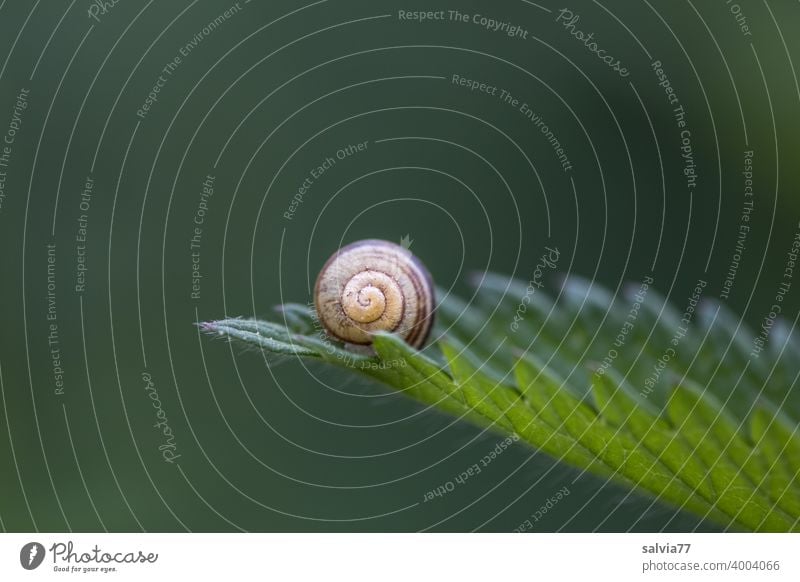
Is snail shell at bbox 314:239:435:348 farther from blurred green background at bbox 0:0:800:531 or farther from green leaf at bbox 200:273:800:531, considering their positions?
blurred green background at bbox 0:0:800:531

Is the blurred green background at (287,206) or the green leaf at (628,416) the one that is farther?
the blurred green background at (287,206)

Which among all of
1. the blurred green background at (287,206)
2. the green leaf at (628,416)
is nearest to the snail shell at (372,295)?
the green leaf at (628,416)

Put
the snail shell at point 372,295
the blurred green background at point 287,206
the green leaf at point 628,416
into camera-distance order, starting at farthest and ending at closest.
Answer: the blurred green background at point 287,206, the snail shell at point 372,295, the green leaf at point 628,416

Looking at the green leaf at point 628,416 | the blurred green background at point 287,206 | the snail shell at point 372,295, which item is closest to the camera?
the green leaf at point 628,416

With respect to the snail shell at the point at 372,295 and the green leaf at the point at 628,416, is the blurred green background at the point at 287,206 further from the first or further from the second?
the green leaf at the point at 628,416

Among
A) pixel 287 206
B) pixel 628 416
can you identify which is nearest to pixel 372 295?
pixel 628 416

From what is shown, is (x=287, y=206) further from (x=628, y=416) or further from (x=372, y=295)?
(x=628, y=416)
